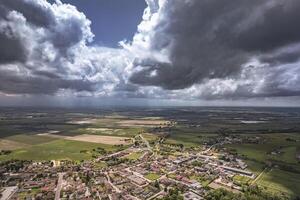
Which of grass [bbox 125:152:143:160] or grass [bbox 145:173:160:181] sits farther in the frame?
grass [bbox 125:152:143:160]

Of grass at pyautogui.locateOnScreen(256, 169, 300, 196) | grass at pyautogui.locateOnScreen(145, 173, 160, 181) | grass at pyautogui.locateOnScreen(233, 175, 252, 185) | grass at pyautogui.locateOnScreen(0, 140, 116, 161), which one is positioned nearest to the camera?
grass at pyautogui.locateOnScreen(256, 169, 300, 196)

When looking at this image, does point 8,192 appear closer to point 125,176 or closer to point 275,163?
point 125,176

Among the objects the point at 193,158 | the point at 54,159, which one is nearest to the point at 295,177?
the point at 193,158

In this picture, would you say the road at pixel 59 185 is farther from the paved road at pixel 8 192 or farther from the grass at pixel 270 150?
the grass at pixel 270 150

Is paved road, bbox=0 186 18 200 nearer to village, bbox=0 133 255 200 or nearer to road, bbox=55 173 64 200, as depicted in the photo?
village, bbox=0 133 255 200

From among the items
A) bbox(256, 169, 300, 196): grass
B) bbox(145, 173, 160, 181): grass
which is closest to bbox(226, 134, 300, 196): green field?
bbox(256, 169, 300, 196): grass

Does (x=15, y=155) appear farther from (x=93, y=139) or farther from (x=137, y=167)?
(x=137, y=167)
